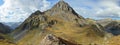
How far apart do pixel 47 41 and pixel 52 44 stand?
72.0 inches

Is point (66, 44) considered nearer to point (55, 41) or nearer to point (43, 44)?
point (55, 41)

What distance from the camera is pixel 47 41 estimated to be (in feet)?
208

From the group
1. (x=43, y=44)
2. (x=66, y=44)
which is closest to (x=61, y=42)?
(x=66, y=44)

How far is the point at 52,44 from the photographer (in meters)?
62.2

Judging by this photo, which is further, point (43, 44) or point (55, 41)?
point (43, 44)

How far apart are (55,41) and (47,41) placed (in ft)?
9.81

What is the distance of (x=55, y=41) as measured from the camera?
61094 millimetres

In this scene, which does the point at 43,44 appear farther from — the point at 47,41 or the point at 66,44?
the point at 66,44

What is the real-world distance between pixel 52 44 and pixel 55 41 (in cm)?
146

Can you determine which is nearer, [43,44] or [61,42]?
[61,42]

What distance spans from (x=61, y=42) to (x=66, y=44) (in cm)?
119

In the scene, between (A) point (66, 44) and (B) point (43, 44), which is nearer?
(A) point (66, 44)

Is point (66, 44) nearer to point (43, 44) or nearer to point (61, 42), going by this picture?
Result: point (61, 42)

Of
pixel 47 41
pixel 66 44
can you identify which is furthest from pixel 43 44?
pixel 66 44
